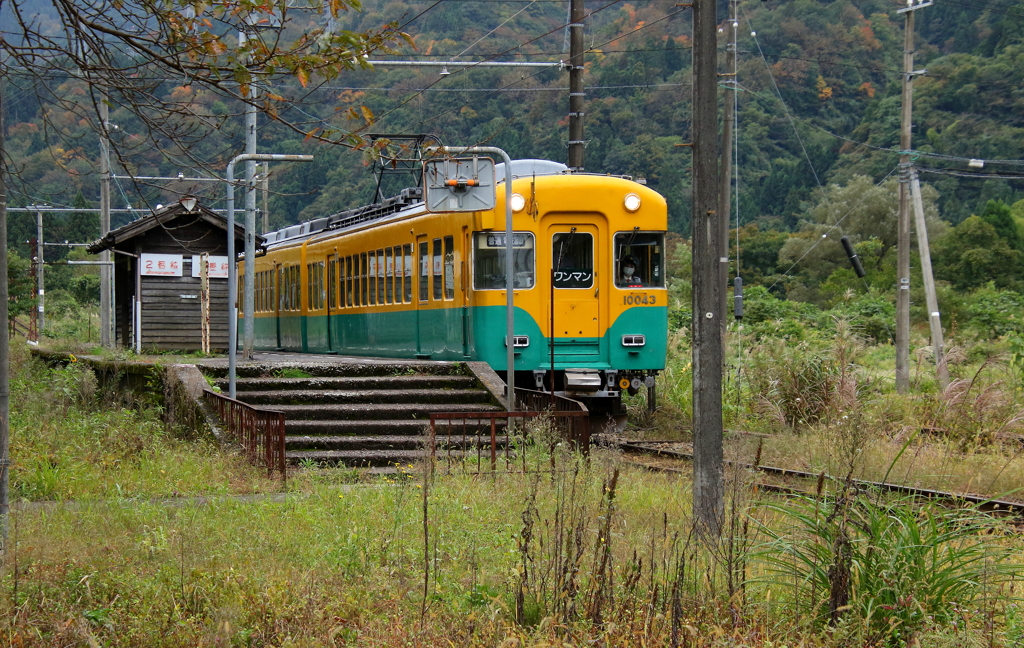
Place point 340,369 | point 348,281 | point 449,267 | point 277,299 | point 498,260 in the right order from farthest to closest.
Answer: point 277,299
point 348,281
point 449,267
point 340,369
point 498,260

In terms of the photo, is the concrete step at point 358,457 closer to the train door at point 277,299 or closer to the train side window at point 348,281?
the train side window at point 348,281

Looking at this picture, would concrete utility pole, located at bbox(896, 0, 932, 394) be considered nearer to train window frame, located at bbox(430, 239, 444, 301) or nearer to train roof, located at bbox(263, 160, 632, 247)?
train roof, located at bbox(263, 160, 632, 247)

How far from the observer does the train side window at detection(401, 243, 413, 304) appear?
57.5 feet

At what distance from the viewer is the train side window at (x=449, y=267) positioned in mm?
15891

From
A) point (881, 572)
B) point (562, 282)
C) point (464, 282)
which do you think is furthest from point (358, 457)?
point (881, 572)

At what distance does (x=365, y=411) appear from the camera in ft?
46.2

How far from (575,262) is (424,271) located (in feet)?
8.60

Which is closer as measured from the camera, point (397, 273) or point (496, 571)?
point (496, 571)

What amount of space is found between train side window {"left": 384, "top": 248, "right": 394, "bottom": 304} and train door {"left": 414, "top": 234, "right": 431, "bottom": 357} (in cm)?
105

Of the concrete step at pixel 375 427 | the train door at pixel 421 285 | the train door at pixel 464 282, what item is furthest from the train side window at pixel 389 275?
the concrete step at pixel 375 427

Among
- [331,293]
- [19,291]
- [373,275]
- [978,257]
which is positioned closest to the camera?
[373,275]

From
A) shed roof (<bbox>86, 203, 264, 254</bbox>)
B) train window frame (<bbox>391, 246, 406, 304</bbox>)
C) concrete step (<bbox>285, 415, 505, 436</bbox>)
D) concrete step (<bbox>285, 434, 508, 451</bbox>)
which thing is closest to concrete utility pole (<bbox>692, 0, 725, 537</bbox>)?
concrete step (<bbox>285, 434, 508, 451</bbox>)

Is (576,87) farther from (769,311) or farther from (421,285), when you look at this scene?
(769,311)

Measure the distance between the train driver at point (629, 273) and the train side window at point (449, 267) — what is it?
2.28 metres
